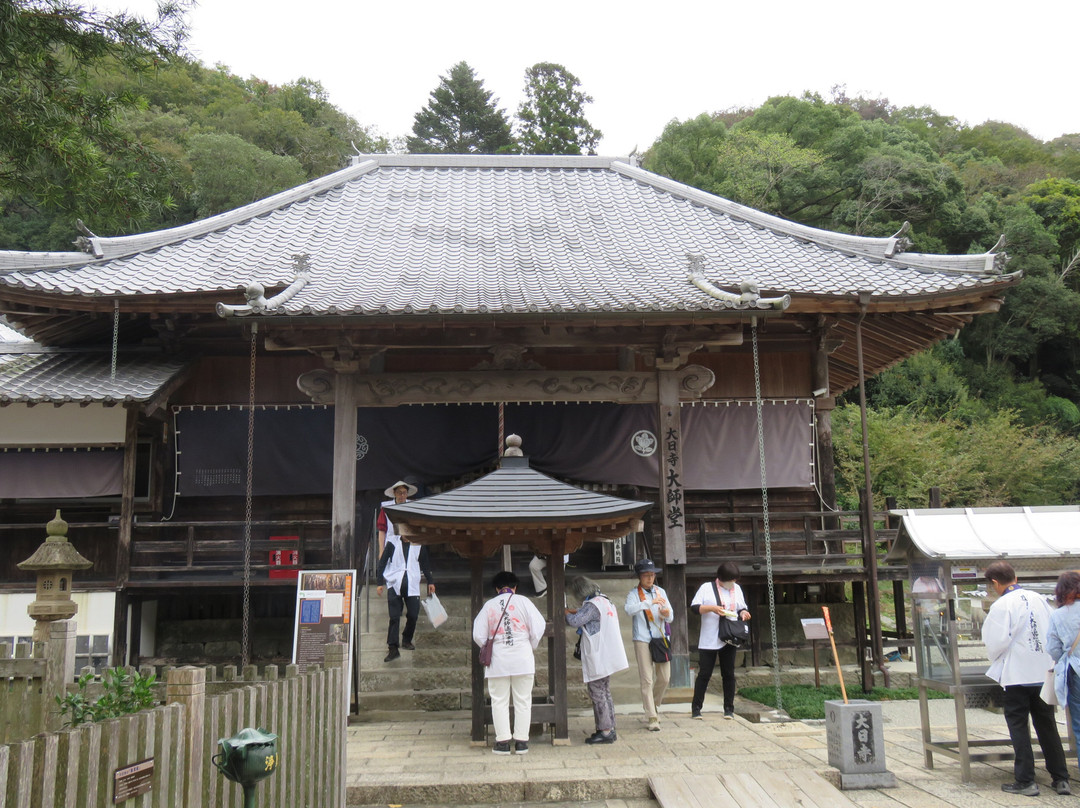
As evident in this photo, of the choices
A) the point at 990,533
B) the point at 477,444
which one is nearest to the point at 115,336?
the point at 477,444

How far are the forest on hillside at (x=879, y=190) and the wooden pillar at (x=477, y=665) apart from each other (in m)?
11.8

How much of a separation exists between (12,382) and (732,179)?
27319mm

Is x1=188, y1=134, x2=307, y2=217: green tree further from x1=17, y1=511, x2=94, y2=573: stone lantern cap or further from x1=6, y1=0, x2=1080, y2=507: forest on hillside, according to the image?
x1=17, y1=511, x2=94, y2=573: stone lantern cap

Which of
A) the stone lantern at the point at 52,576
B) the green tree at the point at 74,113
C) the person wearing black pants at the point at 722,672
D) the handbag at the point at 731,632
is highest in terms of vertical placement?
the green tree at the point at 74,113

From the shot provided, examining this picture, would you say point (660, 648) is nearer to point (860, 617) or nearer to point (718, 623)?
point (718, 623)

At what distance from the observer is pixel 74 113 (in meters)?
7.54

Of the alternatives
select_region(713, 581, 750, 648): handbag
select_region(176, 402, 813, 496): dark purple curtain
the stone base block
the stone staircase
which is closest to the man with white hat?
the stone staircase

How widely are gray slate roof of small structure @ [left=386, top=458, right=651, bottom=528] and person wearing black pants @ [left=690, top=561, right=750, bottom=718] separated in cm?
148

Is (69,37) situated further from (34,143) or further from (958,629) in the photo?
(958,629)

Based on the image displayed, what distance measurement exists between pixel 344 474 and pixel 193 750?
20.5 feet

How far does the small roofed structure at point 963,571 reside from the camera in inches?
259

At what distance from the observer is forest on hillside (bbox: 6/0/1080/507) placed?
955 inches

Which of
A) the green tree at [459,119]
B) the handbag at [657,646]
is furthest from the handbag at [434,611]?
the green tree at [459,119]

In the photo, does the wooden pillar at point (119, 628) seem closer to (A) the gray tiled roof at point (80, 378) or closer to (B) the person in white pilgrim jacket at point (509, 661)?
(A) the gray tiled roof at point (80, 378)
